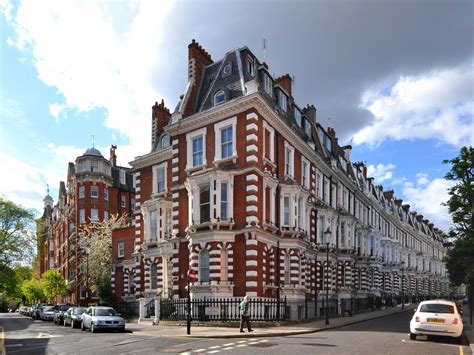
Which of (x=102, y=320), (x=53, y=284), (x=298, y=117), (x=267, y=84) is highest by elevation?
(x=267, y=84)

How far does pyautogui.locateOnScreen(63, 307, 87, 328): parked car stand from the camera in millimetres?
31438

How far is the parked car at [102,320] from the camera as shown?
25.9 metres

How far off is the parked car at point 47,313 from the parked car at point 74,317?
12.6m

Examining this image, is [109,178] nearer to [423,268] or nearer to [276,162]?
[276,162]

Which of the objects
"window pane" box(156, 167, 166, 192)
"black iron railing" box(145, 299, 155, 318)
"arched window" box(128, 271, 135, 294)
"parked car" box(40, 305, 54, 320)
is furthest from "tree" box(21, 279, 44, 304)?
"black iron railing" box(145, 299, 155, 318)

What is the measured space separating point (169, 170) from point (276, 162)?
1026 centimetres

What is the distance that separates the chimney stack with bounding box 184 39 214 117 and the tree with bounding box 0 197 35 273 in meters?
35.8

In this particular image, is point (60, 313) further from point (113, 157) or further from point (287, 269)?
point (113, 157)

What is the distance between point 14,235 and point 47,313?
55.4 feet

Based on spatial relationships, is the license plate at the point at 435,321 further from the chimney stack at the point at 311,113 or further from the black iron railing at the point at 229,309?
the chimney stack at the point at 311,113

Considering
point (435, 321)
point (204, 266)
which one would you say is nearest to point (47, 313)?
point (204, 266)

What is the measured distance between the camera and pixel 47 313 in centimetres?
4719

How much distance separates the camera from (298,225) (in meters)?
35.2

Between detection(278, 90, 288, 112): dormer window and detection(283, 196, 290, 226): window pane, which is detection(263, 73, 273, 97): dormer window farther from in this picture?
detection(283, 196, 290, 226): window pane
